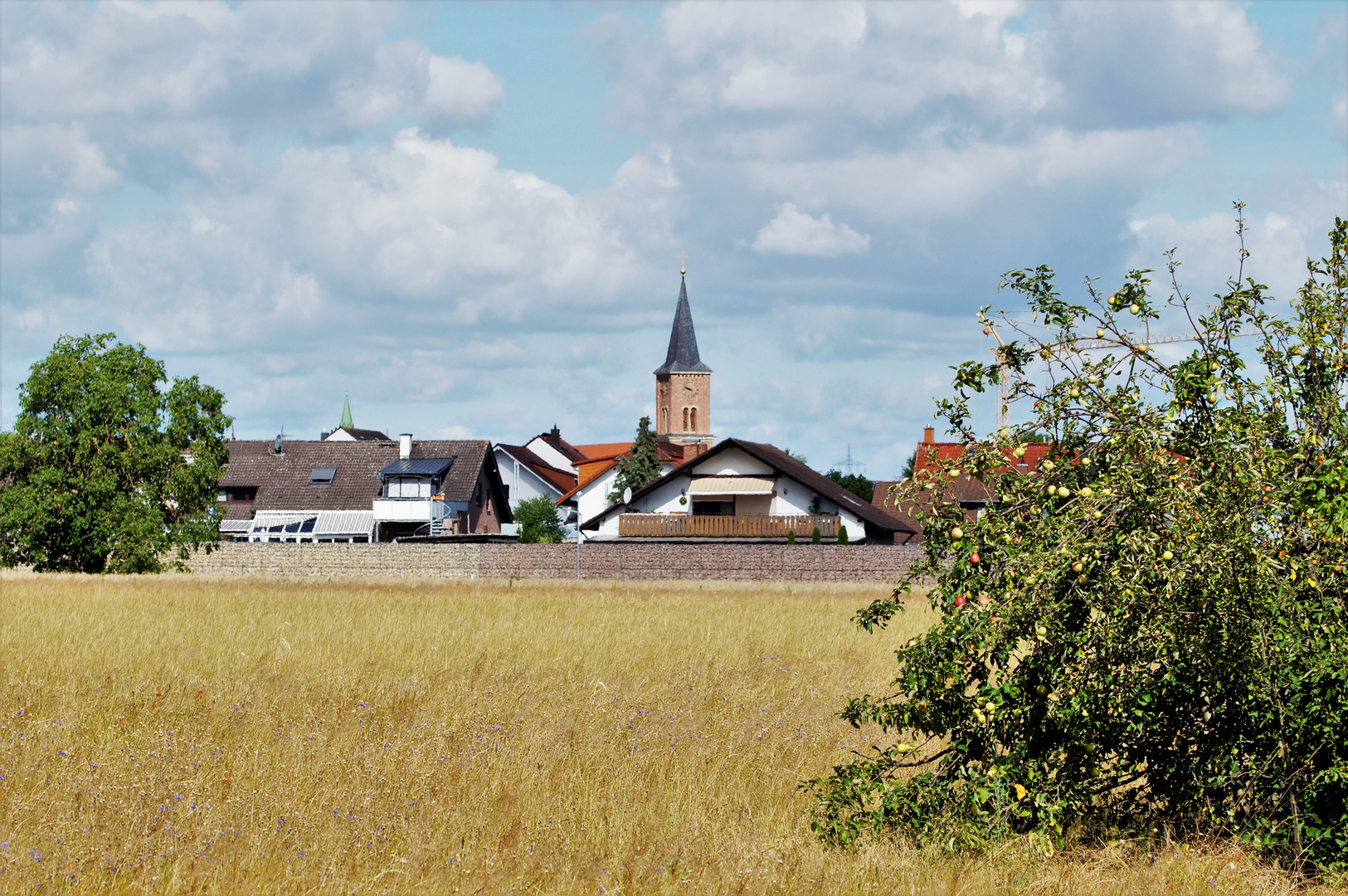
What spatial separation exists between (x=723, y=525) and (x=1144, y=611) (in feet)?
155

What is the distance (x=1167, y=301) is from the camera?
21.9 feet

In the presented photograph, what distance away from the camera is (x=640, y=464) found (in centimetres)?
7350

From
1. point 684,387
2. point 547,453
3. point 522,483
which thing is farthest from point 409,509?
point 684,387

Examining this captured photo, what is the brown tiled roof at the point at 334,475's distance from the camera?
65.9 m

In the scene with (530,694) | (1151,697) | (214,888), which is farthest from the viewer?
(530,694)

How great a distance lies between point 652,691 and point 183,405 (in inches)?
1224

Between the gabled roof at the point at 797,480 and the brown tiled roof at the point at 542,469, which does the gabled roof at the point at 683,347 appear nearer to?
the brown tiled roof at the point at 542,469

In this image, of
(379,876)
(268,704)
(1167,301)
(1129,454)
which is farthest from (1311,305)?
(268,704)

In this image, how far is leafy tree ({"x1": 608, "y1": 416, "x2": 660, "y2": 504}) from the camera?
7069 centimetres

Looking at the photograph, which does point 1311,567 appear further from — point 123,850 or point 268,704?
point 268,704

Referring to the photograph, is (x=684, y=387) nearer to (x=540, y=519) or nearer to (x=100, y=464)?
(x=540, y=519)

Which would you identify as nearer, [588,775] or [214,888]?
[214,888]

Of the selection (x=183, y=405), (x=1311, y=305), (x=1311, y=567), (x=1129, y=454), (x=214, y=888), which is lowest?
(x=214, y=888)

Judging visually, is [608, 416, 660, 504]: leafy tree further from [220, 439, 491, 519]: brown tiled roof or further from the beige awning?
the beige awning
